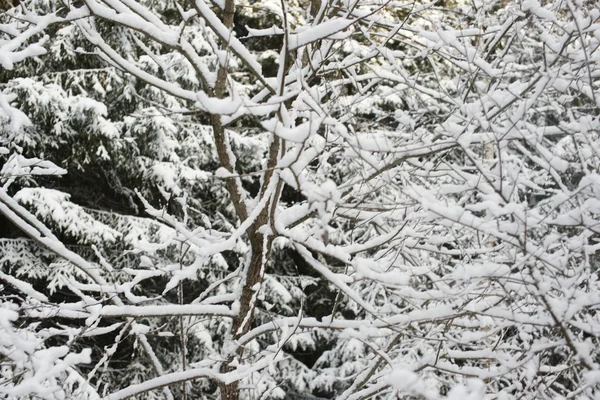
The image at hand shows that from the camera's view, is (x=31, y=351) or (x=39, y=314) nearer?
(x=31, y=351)

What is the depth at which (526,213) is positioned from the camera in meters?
1.83

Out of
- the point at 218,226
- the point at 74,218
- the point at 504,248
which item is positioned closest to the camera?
the point at 504,248

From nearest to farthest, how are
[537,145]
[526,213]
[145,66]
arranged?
[526,213], [537,145], [145,66]

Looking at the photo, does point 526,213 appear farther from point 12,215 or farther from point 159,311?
point 12,215

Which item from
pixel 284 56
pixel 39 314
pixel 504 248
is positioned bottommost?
pixel 39 314

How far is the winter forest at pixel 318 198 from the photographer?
6.50ft

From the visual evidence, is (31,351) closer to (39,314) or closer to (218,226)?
(39,314)

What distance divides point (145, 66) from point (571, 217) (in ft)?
18.2

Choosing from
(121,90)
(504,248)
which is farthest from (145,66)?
(504,248)

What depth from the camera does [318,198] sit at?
1.61 metres

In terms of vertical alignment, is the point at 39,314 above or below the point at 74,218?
above

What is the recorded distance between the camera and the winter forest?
198cm

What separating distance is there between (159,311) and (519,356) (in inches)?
70.5

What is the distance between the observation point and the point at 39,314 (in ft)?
8.39
